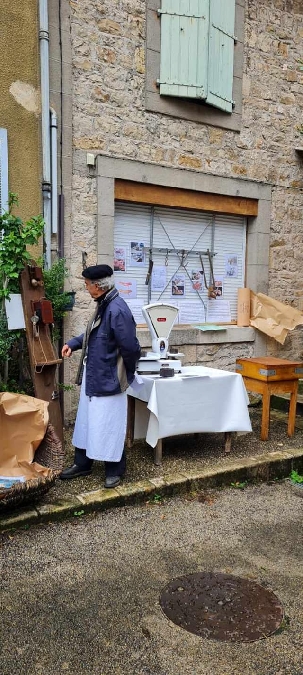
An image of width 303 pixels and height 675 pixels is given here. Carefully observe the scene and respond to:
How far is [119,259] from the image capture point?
6371mm

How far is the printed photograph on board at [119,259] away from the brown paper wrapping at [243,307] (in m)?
1.88

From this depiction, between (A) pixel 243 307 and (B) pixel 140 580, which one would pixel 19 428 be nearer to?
(B) pixel 140 580

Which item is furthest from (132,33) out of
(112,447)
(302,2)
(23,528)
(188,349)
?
(23,528)

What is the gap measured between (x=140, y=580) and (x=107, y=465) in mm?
1271

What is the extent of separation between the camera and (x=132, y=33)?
6.04m

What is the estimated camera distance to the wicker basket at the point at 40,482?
11.3ft

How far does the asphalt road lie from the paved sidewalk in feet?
0.33

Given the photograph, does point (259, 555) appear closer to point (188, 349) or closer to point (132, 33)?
point (188, 349)

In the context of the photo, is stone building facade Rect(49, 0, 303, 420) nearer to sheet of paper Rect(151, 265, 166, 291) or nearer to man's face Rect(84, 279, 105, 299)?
sheet of paper Rect(151, 265, 166, 291)

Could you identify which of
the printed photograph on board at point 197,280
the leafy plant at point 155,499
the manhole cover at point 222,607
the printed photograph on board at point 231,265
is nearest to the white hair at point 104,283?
the leafy plant at point 155,499

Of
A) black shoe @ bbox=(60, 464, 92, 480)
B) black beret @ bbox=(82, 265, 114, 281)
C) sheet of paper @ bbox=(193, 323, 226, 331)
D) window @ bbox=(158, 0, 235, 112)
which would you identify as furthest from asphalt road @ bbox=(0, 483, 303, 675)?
window @ bbox=(158, 0, 235, 112)

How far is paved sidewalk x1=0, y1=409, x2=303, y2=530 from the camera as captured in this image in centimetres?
381

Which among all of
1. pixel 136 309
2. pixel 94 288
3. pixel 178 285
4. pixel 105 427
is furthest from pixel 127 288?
pixel 105 427

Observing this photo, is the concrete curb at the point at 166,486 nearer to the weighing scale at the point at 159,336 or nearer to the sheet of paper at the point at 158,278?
the weighing scale at the point at 159,336
